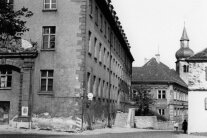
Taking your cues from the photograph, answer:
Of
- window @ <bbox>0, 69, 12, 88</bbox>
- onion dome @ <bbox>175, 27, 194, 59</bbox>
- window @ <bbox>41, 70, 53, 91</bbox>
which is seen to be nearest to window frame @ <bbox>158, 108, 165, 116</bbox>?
onion dome @ <bbox>175, 27, 194, 59</bbox>

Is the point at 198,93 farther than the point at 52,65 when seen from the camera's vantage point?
Yes

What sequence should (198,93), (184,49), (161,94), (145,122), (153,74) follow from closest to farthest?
(198,93), (145,122), (161,94), (153,74), (184,49)

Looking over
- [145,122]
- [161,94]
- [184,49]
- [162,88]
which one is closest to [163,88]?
[162,88]

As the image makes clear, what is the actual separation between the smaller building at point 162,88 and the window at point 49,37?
38.1 m

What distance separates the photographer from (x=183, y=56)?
85625mm

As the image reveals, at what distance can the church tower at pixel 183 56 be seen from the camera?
8438cm

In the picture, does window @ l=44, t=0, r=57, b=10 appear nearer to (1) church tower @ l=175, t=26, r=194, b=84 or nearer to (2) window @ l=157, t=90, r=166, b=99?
(2) window @ l=157, t=90, r=166, b=99

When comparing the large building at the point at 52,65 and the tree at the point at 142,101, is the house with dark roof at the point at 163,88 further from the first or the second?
the large building at the point at 52,65

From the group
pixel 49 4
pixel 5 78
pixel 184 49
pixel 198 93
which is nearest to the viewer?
pixel 49 4

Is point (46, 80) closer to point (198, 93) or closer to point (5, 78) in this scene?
point (5, 78)

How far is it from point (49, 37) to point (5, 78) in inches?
182

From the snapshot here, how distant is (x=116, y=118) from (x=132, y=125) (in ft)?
6.67

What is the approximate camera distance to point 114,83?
1740 inches

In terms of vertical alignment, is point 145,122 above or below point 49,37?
below
